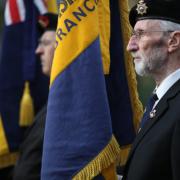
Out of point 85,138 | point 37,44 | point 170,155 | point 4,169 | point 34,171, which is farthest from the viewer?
point 37,44

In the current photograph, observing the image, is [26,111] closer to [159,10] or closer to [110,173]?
[110,173]

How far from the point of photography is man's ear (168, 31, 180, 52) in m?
2.68

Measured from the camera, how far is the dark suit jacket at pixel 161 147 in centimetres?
239

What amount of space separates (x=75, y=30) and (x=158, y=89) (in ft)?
1.95

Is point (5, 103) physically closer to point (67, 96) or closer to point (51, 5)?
point (51, 5)

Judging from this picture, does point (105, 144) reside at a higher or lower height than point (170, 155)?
lower

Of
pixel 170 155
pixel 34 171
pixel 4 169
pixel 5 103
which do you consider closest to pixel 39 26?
pixel 5 103

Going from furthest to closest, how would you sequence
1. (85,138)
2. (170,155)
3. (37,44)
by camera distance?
(37,44) → (85,138) → (170,155)

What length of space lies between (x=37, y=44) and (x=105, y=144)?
2433mm

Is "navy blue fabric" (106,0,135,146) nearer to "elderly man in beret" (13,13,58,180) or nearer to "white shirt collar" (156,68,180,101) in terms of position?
"white shirt collar" (156,68,180,101)

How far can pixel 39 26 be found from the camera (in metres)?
5.18

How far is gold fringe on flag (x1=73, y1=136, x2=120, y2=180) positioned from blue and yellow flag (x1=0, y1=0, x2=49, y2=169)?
7.18 ft

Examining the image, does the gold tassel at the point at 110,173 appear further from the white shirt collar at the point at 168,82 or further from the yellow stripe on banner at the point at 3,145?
the yellow stripe on banner at the point at 3,145

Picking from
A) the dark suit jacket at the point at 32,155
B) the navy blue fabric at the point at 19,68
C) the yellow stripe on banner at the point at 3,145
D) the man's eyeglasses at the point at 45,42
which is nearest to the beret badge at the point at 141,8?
the dark suit jacket at the point at 32,155
